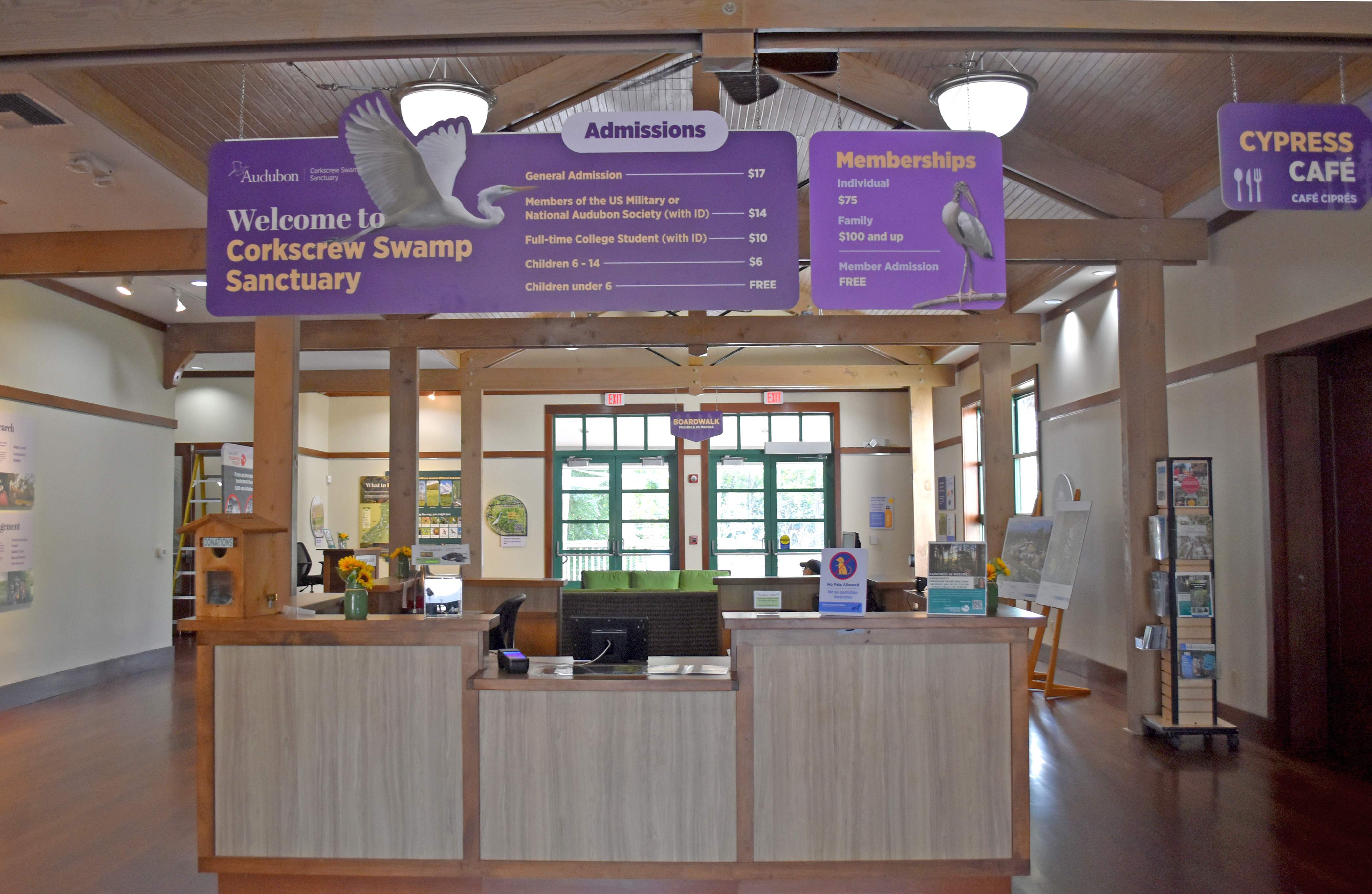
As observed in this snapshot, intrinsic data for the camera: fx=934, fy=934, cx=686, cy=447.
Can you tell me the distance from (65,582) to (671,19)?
291 inches

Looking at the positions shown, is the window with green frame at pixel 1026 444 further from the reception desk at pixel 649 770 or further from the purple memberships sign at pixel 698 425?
the reception desk at pixel 649 770

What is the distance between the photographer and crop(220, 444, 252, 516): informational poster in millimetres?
10477

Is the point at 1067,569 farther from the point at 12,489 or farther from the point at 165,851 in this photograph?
the point at 12,489

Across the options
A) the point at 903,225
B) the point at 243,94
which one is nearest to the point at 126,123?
the point at 243,94

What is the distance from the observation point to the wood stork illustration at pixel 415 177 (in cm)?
340

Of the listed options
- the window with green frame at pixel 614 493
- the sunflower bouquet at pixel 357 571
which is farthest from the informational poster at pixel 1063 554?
the window with green frame at pixel 614 493

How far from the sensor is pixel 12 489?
23.4 feet

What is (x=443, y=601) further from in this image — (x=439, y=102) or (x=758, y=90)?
(x=758, y=90)

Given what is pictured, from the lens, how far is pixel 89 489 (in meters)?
8.12

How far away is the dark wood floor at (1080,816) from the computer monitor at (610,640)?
67.6 inches

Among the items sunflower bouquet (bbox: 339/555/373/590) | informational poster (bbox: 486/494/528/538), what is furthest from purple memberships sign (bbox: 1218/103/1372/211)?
informational poster (bbox: 486/494/528/538)

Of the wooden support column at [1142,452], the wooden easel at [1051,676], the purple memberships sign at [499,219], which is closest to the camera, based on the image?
the purple memberships sign at [499,219]

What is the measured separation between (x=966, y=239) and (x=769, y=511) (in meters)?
10.5

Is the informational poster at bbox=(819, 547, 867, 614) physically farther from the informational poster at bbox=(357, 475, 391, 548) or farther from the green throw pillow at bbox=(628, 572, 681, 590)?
the informational poster at bbox=(357, 475, 391, 548)
